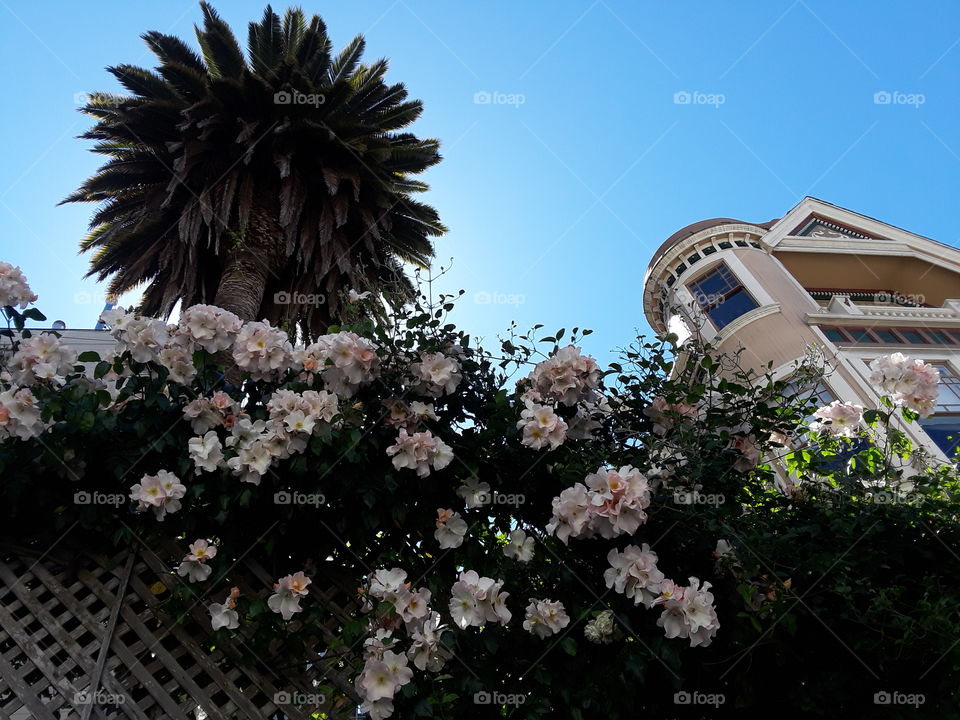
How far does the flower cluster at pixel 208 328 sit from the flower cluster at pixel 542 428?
1.01 metres

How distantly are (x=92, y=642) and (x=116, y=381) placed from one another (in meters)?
0.81

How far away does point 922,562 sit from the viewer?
1962mm

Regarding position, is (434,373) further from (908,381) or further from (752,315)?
(752,315)

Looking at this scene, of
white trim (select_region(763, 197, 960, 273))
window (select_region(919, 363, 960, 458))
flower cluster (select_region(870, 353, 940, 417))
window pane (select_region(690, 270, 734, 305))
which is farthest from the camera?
white trim (select_region(763, 197, 960, 273))

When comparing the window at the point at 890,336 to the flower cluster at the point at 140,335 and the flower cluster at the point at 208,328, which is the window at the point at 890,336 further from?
the flower cluster at the point at 140,335

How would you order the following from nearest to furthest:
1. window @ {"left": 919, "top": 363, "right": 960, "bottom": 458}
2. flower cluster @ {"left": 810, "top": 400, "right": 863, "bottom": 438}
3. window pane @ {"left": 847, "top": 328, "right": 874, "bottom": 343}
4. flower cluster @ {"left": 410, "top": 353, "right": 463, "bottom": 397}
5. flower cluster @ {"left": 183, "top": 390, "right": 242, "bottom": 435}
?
1. flower cluster @ {"left": 183, "top": 390, "right": 242, "bottom": 435}
2. flower cluster @ {"left": 410, "top": 353, "right": 463, "bottom": 397}
3. flower cluster @ {"left": 810, "top": 400, "right": 863, "bottom": 438}
4. window @ {"left": 919, "top": 363, "right": 960, "bottom": 458}
5. window pane @ {"left": 847, "top": 328, "right": 874, "bottom": 343}

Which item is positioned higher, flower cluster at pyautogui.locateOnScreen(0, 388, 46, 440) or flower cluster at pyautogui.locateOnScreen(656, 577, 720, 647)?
flower cluster at pyautogui.locateOnScreen(0, 388, 46, 440)

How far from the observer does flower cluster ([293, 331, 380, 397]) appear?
2.05 meters

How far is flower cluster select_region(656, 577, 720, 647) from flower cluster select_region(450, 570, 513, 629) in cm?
43

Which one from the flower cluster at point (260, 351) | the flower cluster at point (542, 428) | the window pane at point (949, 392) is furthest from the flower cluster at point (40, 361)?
the window pane at point (949, 392)

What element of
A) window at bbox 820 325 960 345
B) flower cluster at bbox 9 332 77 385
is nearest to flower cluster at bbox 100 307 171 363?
flower cluster at bbox 9 332 77 385

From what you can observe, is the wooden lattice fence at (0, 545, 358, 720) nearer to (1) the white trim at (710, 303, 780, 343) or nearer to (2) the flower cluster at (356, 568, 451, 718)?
(2) the flower cluster at (356, 568, 451, 718)

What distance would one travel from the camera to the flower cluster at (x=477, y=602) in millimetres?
1769

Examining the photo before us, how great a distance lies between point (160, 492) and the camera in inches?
74.0
